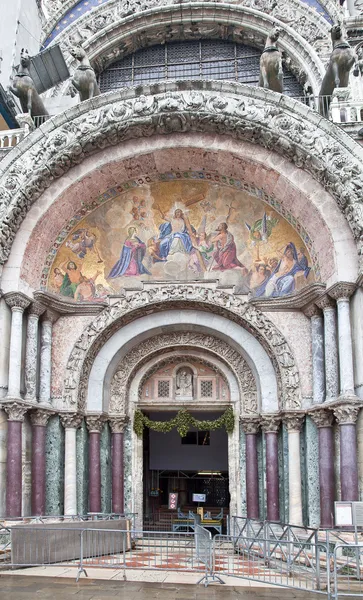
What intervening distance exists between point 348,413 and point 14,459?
6.58m

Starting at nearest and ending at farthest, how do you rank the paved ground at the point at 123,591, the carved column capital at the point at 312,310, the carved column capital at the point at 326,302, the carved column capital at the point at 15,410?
the paved ground at the point at 123,591 < the carved column capital at the point at 15,410 < the carved column capital at the point at 326,302 < the carved column capital at the point at 312,310

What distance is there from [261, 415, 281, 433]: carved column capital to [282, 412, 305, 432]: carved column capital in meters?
0.32

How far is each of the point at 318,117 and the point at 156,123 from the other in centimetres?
341

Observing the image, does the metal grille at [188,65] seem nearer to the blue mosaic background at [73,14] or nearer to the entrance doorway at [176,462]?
the blue mosaic background at [73,14]

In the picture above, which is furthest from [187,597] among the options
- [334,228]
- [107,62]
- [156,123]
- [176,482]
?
[107,62]

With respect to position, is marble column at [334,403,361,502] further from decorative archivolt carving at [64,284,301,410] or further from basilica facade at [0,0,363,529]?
decorative archivolt carving at [64,284,301,410]

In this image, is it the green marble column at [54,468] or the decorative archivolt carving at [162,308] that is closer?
the green marble column at [54,468]

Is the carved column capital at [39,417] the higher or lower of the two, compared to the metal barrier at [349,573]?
higher

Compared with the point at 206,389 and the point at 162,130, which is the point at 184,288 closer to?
the point at 206,389

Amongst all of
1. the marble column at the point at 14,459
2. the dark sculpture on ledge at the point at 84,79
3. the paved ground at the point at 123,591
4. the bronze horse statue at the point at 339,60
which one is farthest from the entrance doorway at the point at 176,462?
the bronze horse statue at the point at 339,60

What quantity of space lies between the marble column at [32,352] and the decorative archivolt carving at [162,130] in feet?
4.55

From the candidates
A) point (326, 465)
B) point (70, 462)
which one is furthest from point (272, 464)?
point (70, 462)

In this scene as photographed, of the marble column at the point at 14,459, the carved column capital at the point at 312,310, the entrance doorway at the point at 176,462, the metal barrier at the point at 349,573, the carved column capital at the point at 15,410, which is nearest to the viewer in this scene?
the metal barrier at the point at 349,573

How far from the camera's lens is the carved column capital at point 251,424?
558 inches
